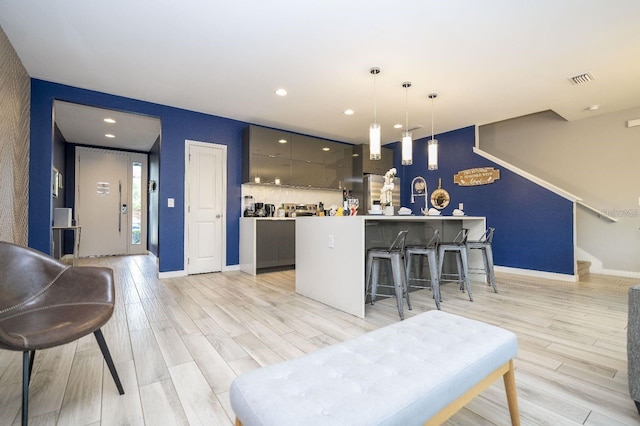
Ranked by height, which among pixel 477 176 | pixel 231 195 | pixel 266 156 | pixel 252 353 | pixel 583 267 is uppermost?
pixel 266 156

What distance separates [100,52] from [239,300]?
9.94ft

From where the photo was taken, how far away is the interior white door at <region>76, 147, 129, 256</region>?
276 inches

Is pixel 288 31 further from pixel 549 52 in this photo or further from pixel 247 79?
pixel 549 52

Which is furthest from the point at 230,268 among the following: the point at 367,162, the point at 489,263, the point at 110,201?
the point at 110,201

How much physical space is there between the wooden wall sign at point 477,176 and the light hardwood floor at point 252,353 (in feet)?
7.31

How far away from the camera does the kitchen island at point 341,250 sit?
9.04 feet

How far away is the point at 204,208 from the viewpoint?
4965 millimetres

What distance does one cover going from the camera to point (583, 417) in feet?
4.60

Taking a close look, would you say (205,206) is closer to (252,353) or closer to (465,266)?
(252,353)

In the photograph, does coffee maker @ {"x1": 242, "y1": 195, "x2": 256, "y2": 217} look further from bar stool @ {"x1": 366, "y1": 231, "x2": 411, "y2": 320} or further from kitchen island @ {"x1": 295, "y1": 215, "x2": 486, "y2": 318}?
bar stool @ {"x1": 366, "y1": 231, "x2": 411, "y2": 320}

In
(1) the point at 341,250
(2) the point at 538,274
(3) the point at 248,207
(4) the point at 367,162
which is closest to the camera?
(1) the point at 341,250

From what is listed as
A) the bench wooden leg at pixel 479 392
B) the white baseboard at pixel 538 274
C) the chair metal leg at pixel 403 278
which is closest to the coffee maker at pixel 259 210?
the chair metal leg at pixel 403 278

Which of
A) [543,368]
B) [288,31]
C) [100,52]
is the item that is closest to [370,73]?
[288,31]

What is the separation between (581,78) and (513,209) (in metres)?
2.19
